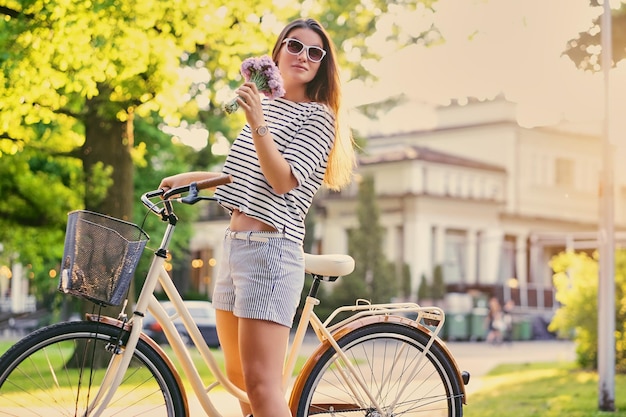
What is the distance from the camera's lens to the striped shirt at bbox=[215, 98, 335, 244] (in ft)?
12.0

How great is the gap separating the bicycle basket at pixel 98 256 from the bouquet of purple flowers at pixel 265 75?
618 millimetres

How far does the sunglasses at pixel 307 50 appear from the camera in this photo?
149 inches

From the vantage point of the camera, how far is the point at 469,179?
50125 mm

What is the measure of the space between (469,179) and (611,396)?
40.8 metres

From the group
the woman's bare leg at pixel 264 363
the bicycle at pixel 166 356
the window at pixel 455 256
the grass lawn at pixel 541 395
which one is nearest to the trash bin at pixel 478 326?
the window at pixel 455 256

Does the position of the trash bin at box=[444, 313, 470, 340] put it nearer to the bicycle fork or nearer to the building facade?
the building facade

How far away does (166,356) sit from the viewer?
3727 millimetres

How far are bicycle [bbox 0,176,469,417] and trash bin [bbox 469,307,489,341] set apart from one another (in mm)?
35575

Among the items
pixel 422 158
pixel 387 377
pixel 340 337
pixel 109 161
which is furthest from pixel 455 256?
pixel 340 337

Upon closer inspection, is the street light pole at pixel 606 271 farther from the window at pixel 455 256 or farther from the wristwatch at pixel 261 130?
the window at pixel 455 256

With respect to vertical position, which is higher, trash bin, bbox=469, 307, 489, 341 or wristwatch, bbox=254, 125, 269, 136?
wristwatch, bbox=254, 125, 269, 136

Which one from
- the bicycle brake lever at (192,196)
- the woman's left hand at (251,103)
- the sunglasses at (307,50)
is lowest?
the bicycle brake lever at (192,196)

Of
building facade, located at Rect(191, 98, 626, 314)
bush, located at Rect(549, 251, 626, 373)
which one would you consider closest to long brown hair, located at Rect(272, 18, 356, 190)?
bush, located at Rect(549, 251, 626, 373)

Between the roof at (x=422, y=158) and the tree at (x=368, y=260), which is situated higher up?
the roof at (x=422, y=158)
